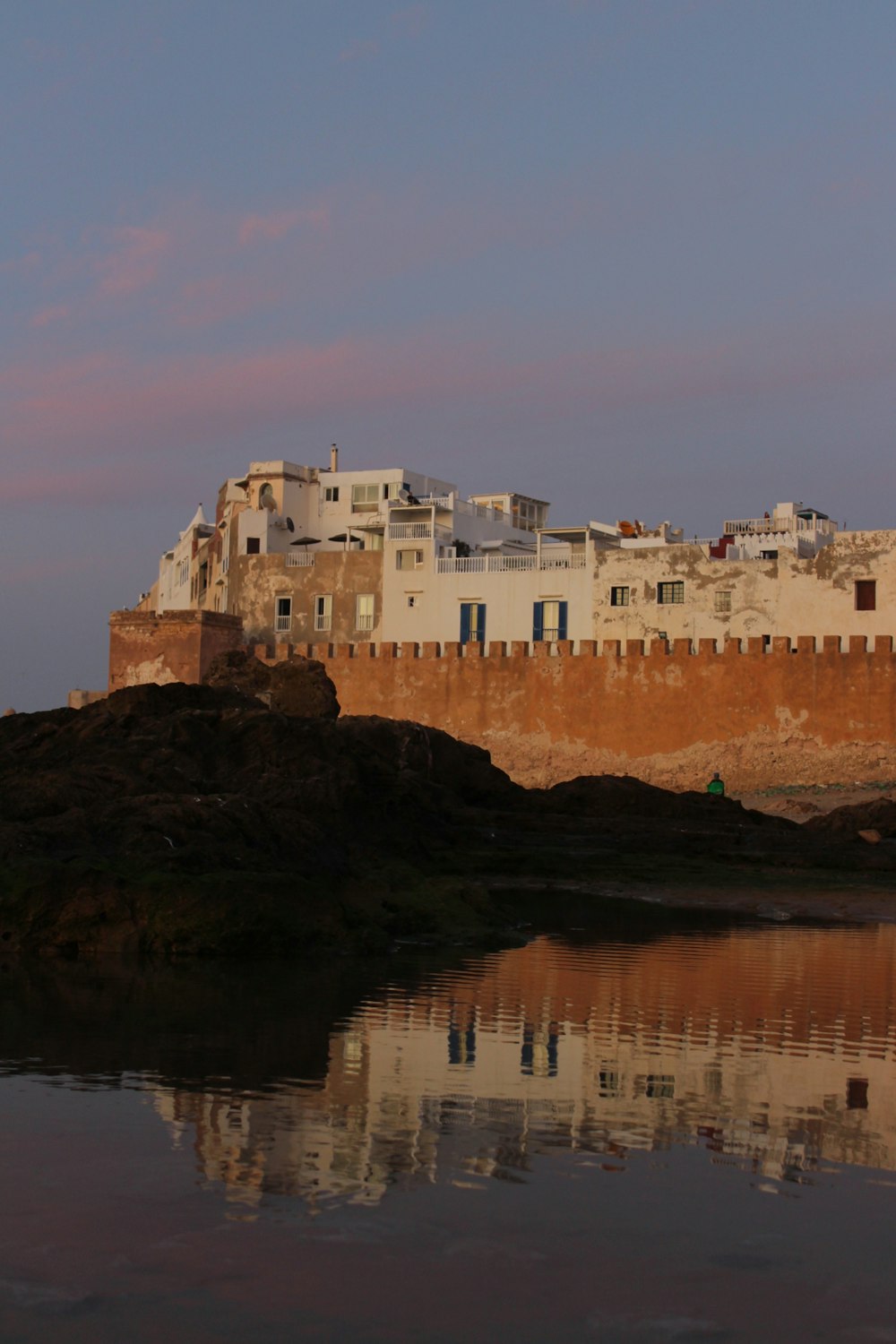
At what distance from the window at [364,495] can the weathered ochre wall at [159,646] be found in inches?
509

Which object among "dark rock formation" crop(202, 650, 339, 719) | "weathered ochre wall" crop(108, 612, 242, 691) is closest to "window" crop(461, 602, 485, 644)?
"weathered ochre wall" crop(108, 612, 242, 691)

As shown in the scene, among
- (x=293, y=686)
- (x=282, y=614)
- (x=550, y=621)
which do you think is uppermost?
(x=282, y=614)

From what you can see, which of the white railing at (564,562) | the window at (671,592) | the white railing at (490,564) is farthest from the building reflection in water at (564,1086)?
the white railing at (490,564)

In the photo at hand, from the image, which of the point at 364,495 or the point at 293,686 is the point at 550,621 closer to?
the point at 364,495

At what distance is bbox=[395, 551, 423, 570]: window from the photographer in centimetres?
4884

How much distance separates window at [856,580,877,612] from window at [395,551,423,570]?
12.9 metres

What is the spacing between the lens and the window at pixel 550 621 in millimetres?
46469

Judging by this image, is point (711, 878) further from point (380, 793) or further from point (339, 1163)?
point (339, 1163)

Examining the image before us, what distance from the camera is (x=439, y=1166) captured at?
5191 millimetres

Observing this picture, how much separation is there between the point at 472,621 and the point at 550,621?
2442 mm

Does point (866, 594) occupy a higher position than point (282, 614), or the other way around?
point (866, 594)

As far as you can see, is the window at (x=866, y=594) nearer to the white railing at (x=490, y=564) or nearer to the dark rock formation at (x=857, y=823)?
the white railing at (x=490, y=564)

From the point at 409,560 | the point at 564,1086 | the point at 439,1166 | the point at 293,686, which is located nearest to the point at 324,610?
the point at 409,560

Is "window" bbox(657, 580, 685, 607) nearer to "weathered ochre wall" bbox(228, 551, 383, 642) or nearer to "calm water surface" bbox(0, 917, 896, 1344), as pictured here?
"weathered ochre wall" bbox(228, 551, 383, 642)
